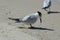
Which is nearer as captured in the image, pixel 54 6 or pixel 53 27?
pixel 53 27

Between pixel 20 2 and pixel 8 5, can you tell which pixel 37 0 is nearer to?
pixel 20 2

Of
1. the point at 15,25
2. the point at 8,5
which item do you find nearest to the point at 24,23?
the point at 15,25

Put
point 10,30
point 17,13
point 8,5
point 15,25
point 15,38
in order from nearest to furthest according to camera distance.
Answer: point 15,38, point 10,30, point 15,25, point 17,13, point 8,5

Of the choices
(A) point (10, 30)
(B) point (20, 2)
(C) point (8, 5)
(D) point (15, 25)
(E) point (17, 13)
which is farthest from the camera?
(B) point (20, 2)

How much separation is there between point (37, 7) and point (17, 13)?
69.3 inches

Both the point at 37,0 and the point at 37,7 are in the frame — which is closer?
the point at 37,7

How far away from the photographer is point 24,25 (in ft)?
31.5

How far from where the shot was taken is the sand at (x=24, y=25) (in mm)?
8242

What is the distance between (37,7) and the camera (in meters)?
12.7

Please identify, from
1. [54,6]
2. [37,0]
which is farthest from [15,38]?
[37,0]

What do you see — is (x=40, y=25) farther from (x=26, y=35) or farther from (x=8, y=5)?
(x=8, y=5)

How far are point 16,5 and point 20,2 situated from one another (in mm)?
896

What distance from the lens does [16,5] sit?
1262cm

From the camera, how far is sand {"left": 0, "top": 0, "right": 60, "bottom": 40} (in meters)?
8.24
